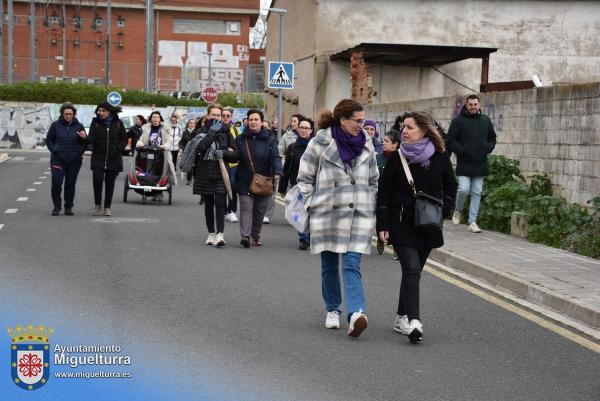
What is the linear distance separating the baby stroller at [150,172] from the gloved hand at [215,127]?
6910 mm

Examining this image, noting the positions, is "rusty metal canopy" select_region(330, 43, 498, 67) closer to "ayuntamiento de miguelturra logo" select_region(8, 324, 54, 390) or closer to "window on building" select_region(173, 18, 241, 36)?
"ayuntamiento de miguelturra logo" select_region(8, 324, 54, 390)

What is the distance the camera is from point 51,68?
259ft

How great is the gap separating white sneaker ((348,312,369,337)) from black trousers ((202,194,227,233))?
19.5 feet

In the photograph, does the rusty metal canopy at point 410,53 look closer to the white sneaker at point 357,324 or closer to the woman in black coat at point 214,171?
the woman in black coat at point 214,171

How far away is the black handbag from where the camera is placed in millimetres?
8156

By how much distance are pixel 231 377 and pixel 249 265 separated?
18.1ft

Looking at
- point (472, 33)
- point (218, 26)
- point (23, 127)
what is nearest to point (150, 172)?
point (472, 33)

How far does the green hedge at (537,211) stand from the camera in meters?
14.1

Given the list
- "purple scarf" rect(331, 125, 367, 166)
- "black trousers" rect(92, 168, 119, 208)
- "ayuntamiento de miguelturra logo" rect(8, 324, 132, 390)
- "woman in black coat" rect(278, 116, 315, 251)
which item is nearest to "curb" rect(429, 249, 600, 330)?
"purple scarf" rect(331, 125, 367, 166)

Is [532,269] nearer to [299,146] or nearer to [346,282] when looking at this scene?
A: [346,282]

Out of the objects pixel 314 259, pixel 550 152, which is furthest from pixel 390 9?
pixel 314 259

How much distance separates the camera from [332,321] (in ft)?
27.7

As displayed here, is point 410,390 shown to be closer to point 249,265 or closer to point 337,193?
point 337,193

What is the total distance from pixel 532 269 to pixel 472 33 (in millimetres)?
29102
